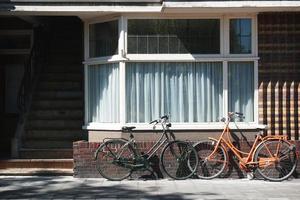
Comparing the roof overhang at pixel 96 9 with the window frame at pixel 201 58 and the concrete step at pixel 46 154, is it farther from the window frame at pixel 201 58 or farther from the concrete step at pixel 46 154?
the concrete step at pixel 46 154

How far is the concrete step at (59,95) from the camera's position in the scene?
15.6m

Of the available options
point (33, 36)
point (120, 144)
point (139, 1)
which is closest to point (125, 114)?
point (120, 144)

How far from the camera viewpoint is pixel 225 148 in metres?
12.9

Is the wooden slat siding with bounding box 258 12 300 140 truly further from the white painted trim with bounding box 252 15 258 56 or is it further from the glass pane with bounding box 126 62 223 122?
the glass pane with bounding box 126 62 223 122

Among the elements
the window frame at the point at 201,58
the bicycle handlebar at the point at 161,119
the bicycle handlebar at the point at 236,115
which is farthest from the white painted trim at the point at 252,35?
the bicycle handlebar at the point at 161,119

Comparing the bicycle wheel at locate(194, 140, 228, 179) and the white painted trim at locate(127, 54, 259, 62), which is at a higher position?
the white painted trim at locate(127, 54, 259, 62)

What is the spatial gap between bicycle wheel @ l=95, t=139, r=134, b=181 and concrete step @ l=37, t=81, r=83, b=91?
3.38 metres

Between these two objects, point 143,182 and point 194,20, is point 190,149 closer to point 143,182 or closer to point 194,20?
point 143,182

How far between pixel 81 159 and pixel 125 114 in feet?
4.33

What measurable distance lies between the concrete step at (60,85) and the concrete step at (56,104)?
0.55 m

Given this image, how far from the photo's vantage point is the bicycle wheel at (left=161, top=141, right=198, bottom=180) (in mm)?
12859

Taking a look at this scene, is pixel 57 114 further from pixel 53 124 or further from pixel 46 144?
pixel 46 144

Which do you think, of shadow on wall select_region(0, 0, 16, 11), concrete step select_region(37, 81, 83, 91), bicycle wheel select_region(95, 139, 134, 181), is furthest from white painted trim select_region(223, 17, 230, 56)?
shadow on wall select_region(0, 0, 16, 11)

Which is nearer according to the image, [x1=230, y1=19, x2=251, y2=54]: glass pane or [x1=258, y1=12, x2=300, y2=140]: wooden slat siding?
[x1=258, y1=12, x2=300, y2=140]: wooden slat siding
